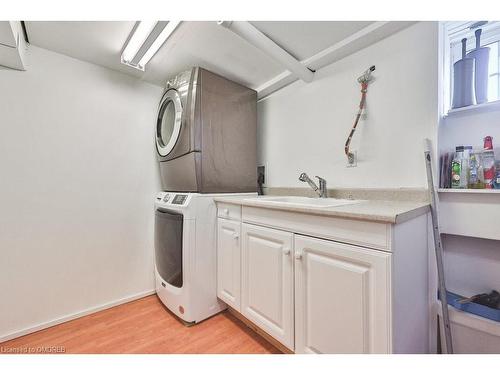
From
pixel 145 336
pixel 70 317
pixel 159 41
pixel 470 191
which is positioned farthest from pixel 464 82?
pixel 70 317

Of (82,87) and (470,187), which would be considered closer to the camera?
(470,187)

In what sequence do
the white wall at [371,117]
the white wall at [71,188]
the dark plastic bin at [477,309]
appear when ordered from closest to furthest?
the dark plastic bin at [477,309], the white wall at [371,117], the white wall at [71,188]

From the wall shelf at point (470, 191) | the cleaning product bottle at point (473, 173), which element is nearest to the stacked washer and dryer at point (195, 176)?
the wall shelf at point (470, 191)

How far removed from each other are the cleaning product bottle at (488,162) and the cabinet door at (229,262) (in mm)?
1312

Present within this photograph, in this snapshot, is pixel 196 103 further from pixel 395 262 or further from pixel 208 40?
pixel 395 262

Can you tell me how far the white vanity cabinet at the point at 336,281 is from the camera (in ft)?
2.55

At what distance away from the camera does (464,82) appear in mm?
1104

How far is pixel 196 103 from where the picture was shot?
1580mm

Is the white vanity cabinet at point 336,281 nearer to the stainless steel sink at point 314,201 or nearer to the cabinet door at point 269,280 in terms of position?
the cabinet door at point 269,280

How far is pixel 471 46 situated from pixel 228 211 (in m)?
1.69

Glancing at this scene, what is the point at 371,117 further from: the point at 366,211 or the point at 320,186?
the point at 366,211

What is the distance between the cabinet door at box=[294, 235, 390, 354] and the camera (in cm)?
78
